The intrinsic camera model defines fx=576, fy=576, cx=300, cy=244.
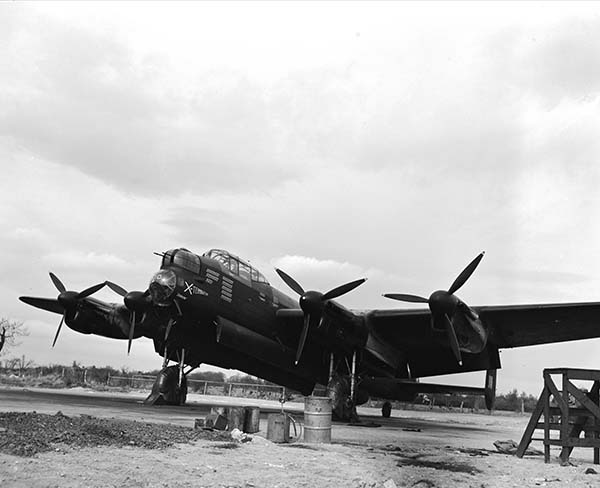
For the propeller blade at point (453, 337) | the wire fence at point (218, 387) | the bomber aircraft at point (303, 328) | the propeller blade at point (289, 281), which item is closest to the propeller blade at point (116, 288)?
the bomber aircraft at point (303, 328)

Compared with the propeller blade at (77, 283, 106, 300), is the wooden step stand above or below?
below

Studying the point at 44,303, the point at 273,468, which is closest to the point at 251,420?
the point at 273,468

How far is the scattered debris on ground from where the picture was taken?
889 cm

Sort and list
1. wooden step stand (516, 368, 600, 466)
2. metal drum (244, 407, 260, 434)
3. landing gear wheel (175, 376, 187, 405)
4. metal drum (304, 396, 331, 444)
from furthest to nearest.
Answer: landing gear wheel (175, 376, 187, 405) < metal drum (244, 407, 260, 434) < metal drum (304, 396, 331, 444) < wooden step stand (516, 368, 600, 466)

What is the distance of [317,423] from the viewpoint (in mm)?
13547

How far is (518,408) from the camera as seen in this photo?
71.7 metres

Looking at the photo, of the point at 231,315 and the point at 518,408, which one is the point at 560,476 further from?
the point at 518,408

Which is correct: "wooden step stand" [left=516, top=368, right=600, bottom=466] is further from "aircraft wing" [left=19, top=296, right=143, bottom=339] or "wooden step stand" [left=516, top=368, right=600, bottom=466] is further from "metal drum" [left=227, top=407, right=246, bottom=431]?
"aircraft wing" [left=19, top=296, right=143, bottom=339]

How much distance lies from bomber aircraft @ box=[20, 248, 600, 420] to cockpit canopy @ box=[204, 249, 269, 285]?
1.9 inches

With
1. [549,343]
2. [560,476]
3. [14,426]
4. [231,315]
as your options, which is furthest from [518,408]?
[14,426]

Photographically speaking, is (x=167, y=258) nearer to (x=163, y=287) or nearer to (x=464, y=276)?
(x=163, y=287)

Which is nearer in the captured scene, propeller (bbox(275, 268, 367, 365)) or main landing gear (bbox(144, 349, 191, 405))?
propeller (bbox(275, 268, 367, 365))

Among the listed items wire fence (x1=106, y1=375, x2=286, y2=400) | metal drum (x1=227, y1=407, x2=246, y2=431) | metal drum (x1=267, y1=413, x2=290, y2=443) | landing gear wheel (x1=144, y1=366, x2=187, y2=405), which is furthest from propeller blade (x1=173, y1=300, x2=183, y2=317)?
wire fence (x1=106, y1=375, x2=286, y2=400)

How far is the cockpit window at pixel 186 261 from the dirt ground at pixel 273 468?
8646 millimetres
